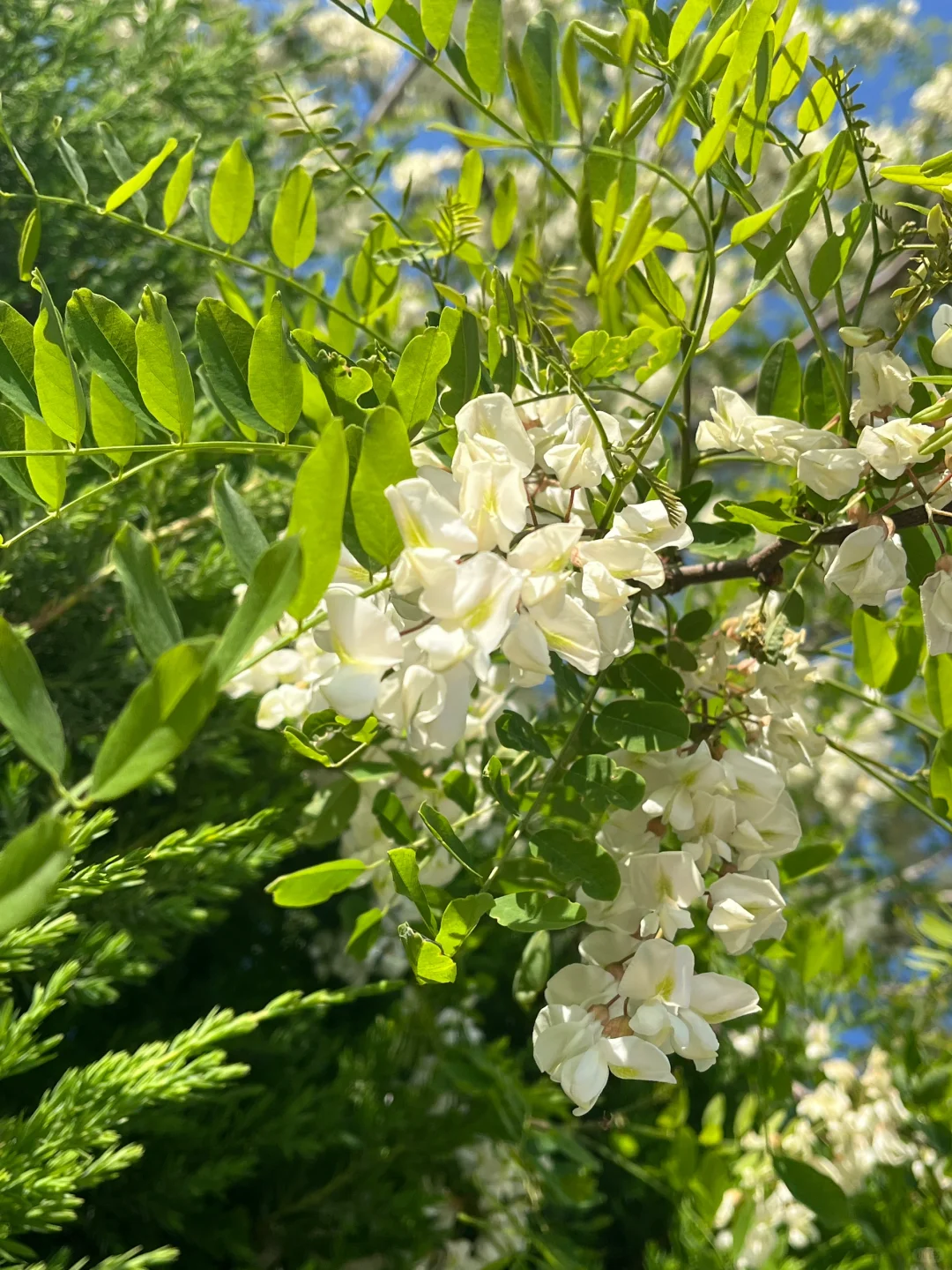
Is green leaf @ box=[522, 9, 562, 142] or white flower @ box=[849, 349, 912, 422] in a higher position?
green leaf @ box=[522, 9, 562, 142]

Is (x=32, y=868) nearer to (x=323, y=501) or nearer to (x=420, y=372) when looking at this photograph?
(x=323, y=501)

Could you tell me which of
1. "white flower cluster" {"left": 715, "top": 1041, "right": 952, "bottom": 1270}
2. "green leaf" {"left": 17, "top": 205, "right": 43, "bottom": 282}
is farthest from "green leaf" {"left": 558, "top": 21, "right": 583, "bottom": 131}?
"white flower cluster" {"left": 715, "top": 1041, "right": 952, "bottom": 1270}

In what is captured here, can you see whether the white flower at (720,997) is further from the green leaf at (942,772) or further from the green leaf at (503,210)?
the green leaf at (503,210)

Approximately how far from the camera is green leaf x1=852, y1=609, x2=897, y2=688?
0.47 metres

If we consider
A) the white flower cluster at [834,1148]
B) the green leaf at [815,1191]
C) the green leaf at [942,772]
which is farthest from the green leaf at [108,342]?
the white flower cluster at [834,1148]

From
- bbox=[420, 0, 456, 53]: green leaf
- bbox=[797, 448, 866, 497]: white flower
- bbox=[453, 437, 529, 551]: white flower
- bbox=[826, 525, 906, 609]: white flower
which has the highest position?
bbox=[420, 0, 456, 53]: green leaf

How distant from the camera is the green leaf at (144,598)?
0.22m

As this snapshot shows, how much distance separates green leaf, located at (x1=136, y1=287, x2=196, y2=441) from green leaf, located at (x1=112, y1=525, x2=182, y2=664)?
0.11m

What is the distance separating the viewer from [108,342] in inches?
13.4

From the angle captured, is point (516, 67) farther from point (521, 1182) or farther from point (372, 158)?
point (521, 1182)

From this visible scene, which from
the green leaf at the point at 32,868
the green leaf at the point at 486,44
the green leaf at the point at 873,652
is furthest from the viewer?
the green leaf at the point at 873,652

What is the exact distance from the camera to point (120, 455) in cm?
35

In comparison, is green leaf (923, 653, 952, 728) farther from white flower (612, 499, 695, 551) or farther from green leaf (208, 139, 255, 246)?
green leaf (208, 139, 255, 246)

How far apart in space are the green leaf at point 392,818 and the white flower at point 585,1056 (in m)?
0.14
